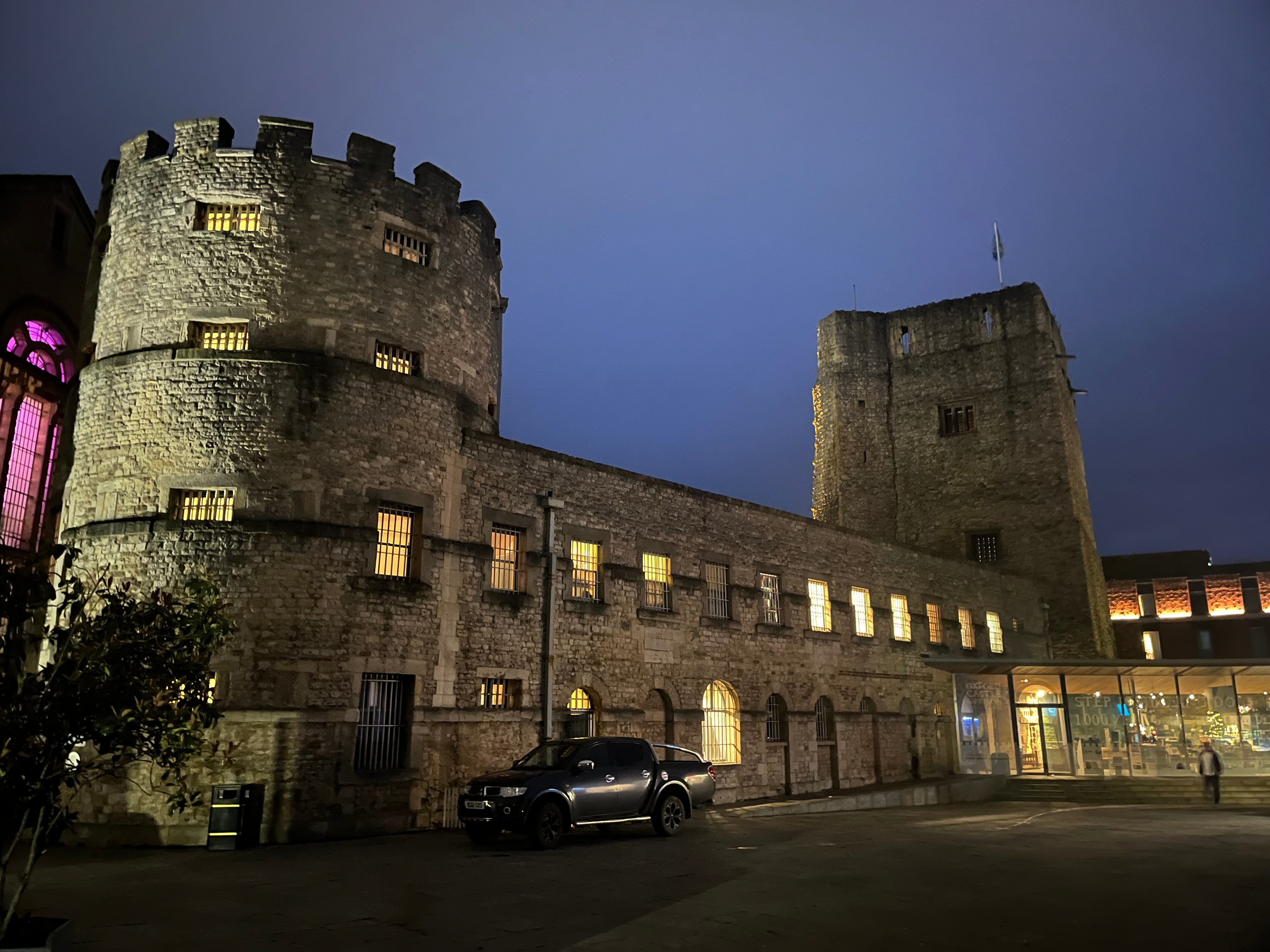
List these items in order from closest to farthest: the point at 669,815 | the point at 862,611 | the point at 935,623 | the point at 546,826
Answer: the point at 546,826, the point at 669,815, the point at 862,611, the point at 935,623

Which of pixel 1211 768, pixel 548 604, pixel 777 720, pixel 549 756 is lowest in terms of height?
pixel 1211 768

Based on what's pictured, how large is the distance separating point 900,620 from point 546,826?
1840 centimetres

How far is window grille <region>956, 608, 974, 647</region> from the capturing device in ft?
105

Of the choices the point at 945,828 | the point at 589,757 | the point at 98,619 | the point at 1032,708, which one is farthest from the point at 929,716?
the point at 98,619

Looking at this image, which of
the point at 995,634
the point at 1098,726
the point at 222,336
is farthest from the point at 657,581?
the point at 995,634

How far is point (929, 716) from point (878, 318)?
61.9 feet

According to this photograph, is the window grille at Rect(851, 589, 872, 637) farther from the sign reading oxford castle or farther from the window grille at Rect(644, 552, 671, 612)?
the window grille at Rect(644, 552, 671, 612)

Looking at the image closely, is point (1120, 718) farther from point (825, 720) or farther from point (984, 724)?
point (825, 720)

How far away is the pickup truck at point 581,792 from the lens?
43.8 feet

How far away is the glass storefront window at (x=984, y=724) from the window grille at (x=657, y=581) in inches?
507

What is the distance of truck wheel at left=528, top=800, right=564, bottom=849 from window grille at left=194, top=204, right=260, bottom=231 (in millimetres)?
11883

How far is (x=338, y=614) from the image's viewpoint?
15789mm

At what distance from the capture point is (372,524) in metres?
16.5

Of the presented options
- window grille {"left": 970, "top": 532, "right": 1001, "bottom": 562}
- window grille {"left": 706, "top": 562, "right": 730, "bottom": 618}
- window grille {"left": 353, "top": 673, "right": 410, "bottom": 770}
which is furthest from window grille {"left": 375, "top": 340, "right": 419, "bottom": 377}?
window grille {"left": 970, "top": 532, "right": 1001, "bottom": 562}
